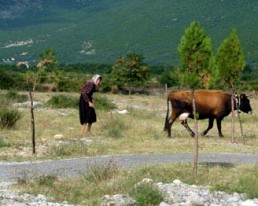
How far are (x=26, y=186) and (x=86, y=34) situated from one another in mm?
164128

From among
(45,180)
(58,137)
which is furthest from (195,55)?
(58,137)

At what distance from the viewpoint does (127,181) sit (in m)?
13.5

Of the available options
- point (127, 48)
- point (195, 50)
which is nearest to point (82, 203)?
point (195, 50)

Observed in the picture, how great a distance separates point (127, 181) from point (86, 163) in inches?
113

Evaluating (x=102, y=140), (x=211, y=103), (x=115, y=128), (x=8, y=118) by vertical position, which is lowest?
(x=115, y=128)

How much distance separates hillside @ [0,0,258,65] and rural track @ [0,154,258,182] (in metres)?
117

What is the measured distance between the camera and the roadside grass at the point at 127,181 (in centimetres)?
1288

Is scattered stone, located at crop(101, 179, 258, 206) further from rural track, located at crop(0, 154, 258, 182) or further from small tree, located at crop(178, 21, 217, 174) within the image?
rural track, located at crop(0, 154, 258, 182)

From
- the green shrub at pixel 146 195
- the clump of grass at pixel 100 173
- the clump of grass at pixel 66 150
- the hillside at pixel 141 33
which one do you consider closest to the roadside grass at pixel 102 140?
the clump of grass at pixel 66 150

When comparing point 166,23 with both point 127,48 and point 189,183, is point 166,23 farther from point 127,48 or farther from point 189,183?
point 189,183

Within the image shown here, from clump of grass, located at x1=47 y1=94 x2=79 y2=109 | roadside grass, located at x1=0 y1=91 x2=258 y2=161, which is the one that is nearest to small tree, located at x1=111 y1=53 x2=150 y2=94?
clump of grass, located at x1=47 y1=94 x2=79 y2=109

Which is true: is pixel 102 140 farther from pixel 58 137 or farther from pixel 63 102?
pixel 63 102

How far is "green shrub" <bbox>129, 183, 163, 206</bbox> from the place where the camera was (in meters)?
12.1

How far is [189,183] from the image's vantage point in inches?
543
